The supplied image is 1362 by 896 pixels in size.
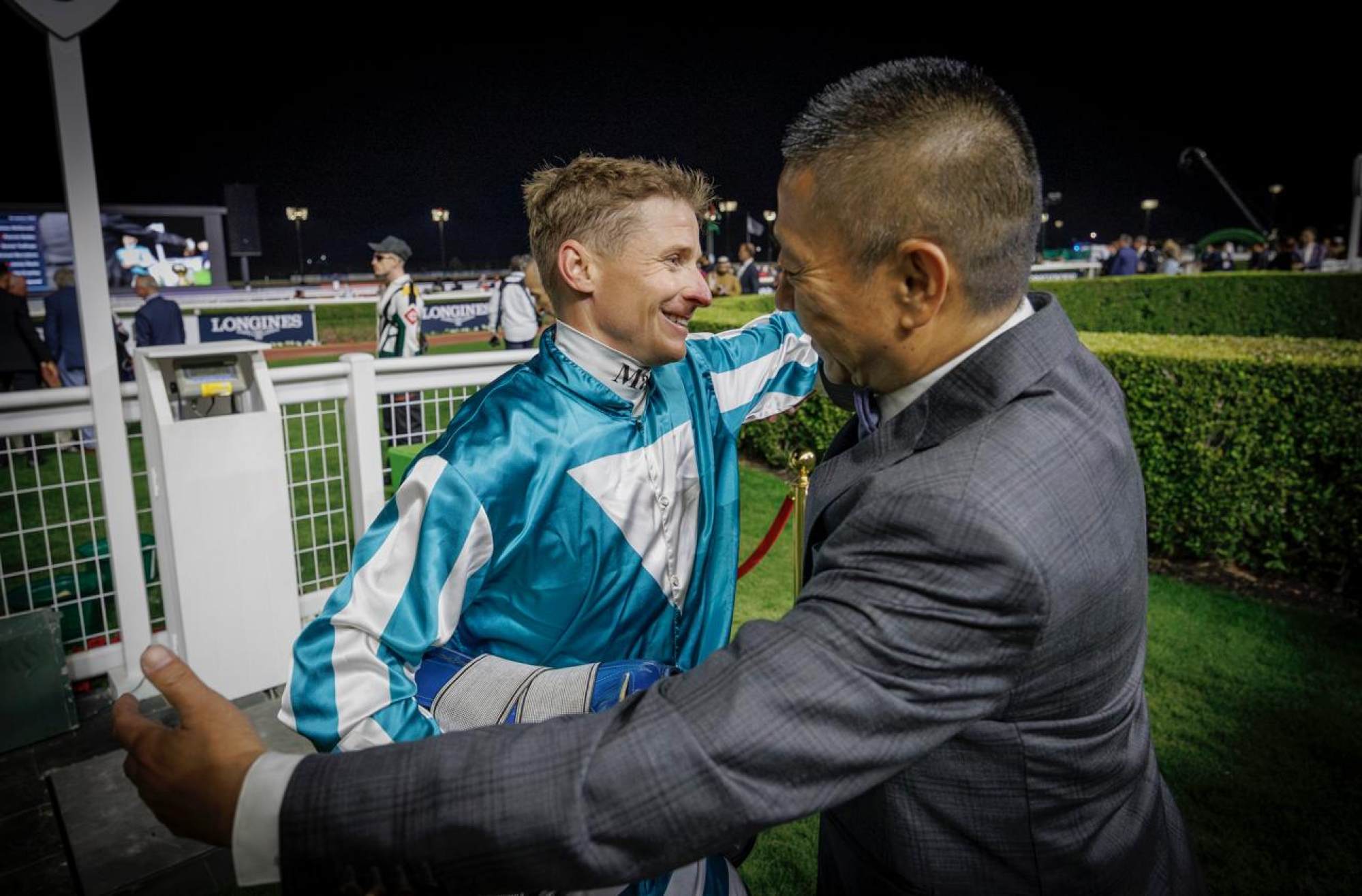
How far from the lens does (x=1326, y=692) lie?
361cm

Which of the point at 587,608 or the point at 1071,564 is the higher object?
the point at 1071,564

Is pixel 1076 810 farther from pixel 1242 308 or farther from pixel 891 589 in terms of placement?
pixel 1242 308

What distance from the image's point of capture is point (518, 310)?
10648mm

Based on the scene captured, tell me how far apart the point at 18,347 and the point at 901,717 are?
10878mm

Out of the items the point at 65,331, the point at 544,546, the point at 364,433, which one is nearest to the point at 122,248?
the point at 65,331

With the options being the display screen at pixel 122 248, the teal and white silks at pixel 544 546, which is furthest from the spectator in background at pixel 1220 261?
the display screen at pixel 122 248

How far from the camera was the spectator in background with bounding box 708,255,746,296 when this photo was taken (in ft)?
45.1

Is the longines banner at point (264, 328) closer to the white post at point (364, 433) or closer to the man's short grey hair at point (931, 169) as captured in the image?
the white post at point (364, 433)

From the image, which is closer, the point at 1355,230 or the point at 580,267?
the point at 580,267

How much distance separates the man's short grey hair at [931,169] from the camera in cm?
100

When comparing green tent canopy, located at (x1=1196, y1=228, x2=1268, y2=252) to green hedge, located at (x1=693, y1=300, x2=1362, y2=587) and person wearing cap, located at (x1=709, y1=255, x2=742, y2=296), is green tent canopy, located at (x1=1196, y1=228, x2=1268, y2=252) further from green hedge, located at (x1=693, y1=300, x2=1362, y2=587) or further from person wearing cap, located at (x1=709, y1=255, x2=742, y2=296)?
green hedge, located at (x1=693, y1=300, x2=1362, y2=587)

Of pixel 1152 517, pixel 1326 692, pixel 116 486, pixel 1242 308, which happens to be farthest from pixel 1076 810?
pixel 1242 308

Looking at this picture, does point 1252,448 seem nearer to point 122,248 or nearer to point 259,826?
point 259,826

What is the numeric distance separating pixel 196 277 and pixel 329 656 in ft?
127
